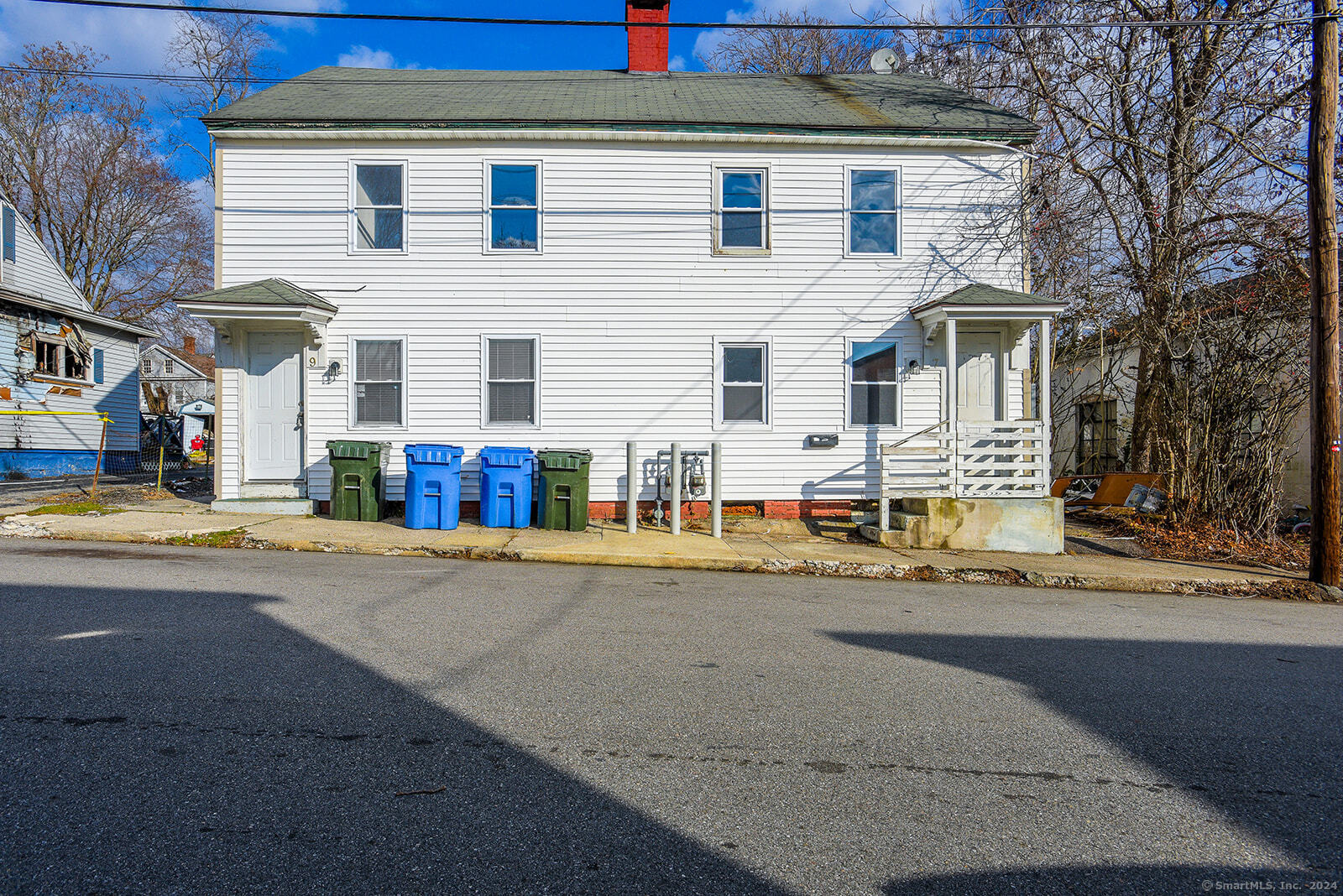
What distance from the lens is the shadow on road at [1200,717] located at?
2592 mm

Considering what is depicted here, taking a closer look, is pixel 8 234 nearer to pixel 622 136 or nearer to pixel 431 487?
pixel 431 487

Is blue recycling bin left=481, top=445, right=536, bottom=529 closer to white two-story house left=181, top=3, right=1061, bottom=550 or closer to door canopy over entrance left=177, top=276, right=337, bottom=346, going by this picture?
white two-story house left=181, top=3, right=1061, bottom=550

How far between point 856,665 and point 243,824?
11.4 feet

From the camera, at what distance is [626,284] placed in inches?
484

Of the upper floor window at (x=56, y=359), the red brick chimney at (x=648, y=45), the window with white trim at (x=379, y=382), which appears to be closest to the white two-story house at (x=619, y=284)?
the window with white trim at (x=379, y=382)

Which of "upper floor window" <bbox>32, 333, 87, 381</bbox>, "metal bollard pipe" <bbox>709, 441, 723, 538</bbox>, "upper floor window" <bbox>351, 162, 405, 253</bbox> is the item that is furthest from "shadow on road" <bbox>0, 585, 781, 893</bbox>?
"upper floor window" <bbox>32, 333, 87, 381</bbox>

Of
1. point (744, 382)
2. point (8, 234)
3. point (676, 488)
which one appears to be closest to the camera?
point (676, 488)

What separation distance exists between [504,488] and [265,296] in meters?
4.69

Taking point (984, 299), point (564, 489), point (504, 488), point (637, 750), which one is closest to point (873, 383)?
point (984, 299)

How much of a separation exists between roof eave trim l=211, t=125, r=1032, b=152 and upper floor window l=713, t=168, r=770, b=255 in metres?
0.55

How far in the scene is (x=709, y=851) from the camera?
8.50 feet

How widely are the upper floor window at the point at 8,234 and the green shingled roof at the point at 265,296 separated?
1184cm

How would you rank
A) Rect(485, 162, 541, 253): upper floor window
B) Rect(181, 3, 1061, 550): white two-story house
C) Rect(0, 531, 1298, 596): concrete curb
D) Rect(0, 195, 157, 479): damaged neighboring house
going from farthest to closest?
Rect(0, 195, 157, 479): damaged neighboring house → Rect(485, 162, 541, 253): upper floor window → Rect(181, 3, 1061, 550): white two-story house → Rect(0, 531, 1298, 596): concrete curb

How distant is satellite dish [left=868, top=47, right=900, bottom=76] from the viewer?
15859 mm
